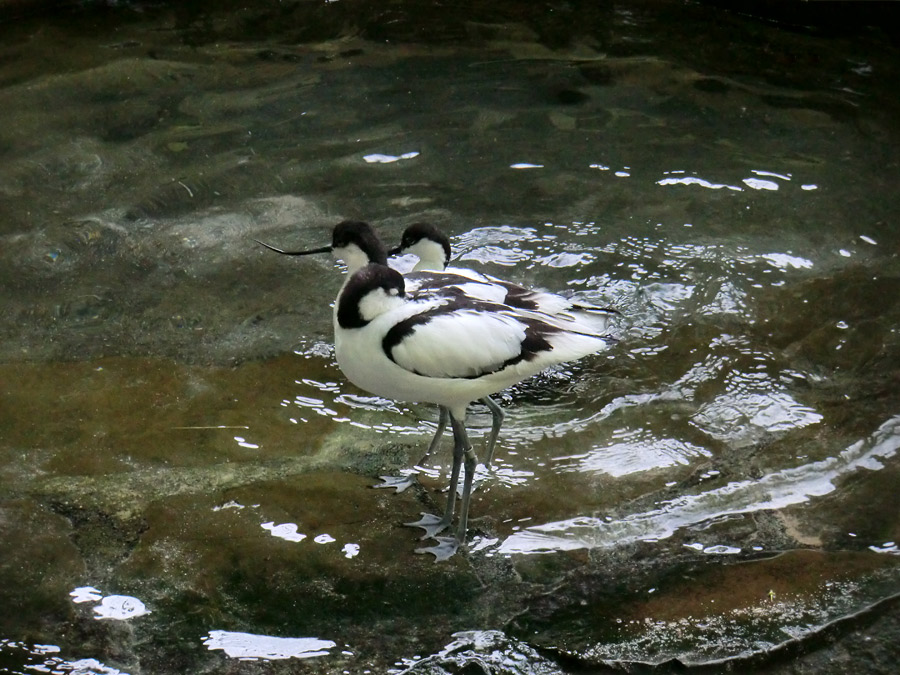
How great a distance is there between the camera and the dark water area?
346 cm

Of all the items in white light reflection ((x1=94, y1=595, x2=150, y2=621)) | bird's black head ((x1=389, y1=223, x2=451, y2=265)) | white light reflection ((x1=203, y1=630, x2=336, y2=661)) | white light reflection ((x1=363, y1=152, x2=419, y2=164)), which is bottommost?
white light reflection ((x1=203, y1=630, x2=336, y2=661))

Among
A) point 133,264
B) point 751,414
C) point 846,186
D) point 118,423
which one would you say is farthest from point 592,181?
point 118,423

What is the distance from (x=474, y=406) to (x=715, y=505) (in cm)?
119

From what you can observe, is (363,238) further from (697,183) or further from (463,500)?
(697,183)

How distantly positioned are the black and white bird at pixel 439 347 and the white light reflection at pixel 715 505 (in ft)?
1.02

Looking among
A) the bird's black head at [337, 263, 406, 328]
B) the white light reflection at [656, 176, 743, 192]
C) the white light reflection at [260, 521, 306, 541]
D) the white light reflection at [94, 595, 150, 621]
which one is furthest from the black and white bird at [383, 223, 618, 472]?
the white light reflection at [656, 176, 743, 192]

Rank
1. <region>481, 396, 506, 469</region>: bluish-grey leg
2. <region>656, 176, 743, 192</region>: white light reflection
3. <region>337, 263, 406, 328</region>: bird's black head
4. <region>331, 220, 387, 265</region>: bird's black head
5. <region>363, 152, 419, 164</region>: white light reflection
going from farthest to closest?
<region>363, 152, 419, 164</region>: white light reflection < <region>656, 176, 743, 192</region>: white light reflection < <region>481, 396, 506, 469</region>: bluish-grey leg < <region>331, 220, 387, 265</region>: bird's black head < <region>337, 263, 406, 328</region>: bird's black head

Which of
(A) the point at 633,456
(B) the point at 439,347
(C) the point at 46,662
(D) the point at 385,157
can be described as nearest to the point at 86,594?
(C) the point at 46,662

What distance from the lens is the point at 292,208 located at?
5.86 meters

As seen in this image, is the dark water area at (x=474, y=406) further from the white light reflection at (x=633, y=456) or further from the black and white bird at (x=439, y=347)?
the black and white bird at (x=439, y=347)

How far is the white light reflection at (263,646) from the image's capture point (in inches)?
130

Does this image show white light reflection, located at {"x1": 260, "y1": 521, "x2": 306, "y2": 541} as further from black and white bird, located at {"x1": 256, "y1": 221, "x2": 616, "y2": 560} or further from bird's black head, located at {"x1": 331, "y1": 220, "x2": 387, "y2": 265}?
bird's black head, located at {"x1": 331, "y1": 220, "x2": 387, "y2": 265}

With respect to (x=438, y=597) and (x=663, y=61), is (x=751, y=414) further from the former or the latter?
(x=663, y=61)

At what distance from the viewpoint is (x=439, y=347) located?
144 inches
